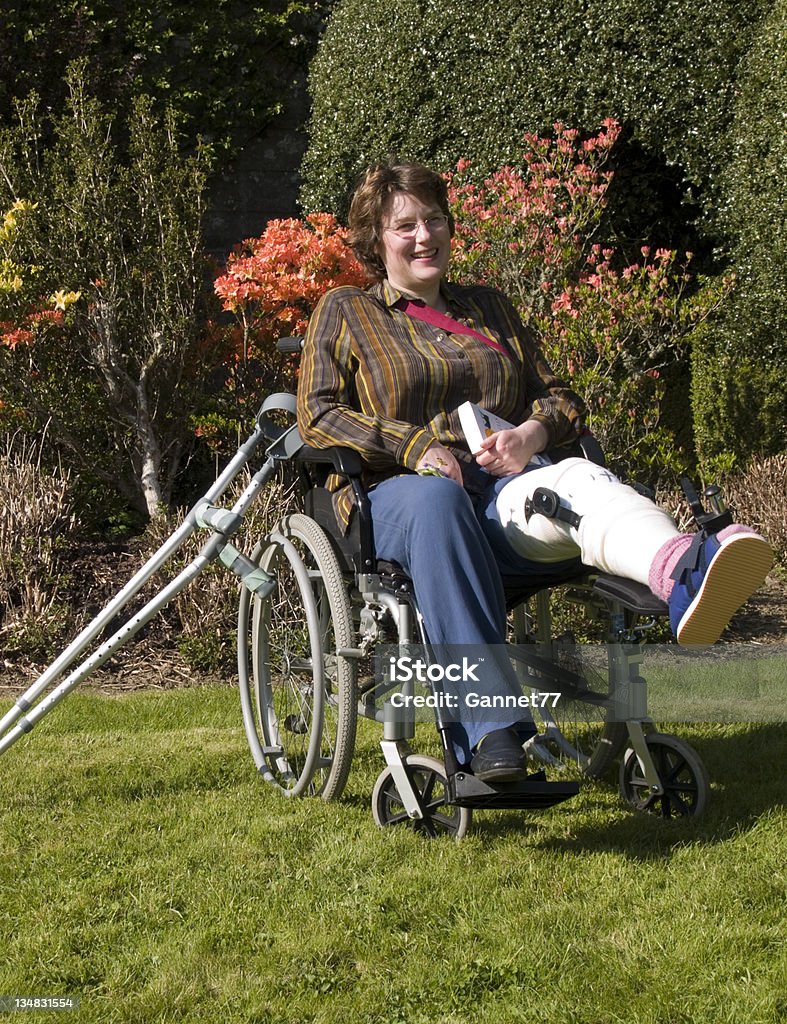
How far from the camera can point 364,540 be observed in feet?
8.58

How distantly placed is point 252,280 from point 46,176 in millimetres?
1264

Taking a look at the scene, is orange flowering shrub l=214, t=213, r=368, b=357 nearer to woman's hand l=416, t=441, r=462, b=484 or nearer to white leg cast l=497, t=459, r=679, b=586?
woman's hand l=416, t=441, r=462, b=484

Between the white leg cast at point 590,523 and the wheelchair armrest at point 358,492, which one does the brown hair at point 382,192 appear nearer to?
the wheelchair armrest at point 358,492

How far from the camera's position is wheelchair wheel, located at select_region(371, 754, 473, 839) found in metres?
2.53

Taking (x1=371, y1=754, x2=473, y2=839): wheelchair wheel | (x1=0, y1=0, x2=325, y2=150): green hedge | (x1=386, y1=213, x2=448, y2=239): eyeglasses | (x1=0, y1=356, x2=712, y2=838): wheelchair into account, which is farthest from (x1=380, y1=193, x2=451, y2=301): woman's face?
(x1=0, y1=0, x2=325, y2=150): green hedge

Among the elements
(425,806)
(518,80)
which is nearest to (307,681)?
(425,806)

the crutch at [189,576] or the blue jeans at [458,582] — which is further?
the crutch at [189,576]

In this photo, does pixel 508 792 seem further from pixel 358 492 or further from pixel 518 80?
pixel 518 80

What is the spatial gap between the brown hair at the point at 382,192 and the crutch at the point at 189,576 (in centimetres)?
47

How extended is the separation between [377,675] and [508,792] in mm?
521

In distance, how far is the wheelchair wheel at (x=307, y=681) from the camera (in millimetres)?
2596

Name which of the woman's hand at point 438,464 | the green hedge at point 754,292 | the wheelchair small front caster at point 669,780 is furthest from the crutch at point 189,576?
the green hedge at point 754,292

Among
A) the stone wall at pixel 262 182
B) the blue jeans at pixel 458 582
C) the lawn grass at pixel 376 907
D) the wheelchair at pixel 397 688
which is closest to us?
the lawn grass at pixel 376 907

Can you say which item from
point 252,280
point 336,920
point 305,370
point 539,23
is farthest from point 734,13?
point 336,920
